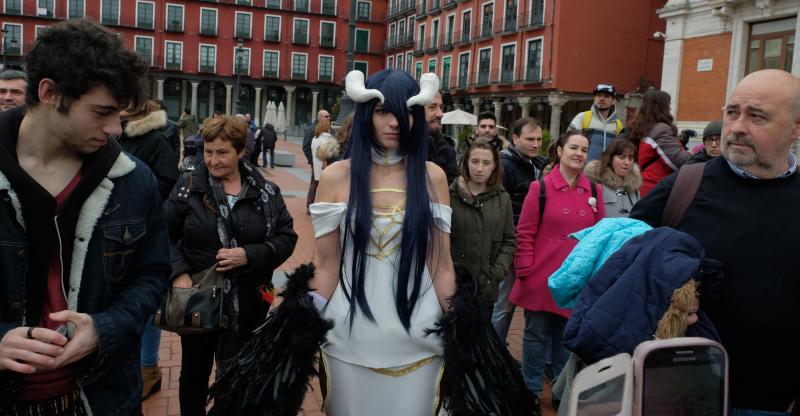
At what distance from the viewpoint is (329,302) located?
2.50 meters

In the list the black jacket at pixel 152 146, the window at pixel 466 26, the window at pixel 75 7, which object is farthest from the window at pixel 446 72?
the black jacket at pixel 152 146

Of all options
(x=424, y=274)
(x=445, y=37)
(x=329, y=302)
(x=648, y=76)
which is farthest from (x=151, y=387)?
(x=445, y=37)

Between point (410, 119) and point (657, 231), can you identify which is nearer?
point (657, 231)

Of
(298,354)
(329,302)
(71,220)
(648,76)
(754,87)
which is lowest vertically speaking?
(298,354)

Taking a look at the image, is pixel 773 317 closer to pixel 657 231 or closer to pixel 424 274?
pixel 657 231

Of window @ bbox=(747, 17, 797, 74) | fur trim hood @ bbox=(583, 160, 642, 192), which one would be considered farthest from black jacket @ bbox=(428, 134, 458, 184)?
window @ bbox=(747, 17, 797, 74)

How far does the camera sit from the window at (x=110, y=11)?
49.8m

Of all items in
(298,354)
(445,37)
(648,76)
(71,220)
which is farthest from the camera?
(445,37)

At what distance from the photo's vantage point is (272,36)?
53.9m

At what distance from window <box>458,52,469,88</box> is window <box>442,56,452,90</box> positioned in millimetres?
1371

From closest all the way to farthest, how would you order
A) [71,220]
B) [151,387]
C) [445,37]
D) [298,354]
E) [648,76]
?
1. [71,220]
2. [298,354]
3. [151,387]
4. [648,76]
5. [445,37]

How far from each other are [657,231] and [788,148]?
63 cm

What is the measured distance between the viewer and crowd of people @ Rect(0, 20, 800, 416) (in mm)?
1773

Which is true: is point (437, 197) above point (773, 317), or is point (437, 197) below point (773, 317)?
above
